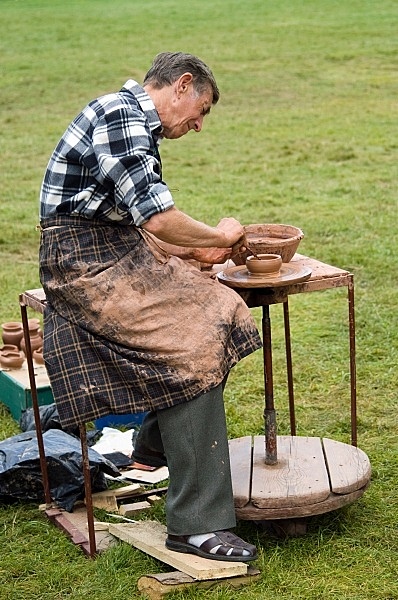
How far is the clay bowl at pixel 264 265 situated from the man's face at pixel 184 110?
20.4 inches

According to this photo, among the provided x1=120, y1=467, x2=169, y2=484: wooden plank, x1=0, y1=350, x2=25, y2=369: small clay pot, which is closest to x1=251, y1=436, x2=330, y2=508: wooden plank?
x1=120, y1=467, x2=169, y2=484: wooden plank

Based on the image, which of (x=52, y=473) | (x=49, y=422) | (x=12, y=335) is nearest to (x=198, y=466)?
(x=52, y=473)

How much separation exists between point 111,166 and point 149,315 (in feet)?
1.71

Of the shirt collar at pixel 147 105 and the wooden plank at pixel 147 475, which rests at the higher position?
the shirt collar at pixel 147 105

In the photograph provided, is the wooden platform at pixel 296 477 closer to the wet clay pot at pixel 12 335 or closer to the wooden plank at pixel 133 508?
the wooden plank at pixel 133 508

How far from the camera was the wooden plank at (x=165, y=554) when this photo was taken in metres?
3.49

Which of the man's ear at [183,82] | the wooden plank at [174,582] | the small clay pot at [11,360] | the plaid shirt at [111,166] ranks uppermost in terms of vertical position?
the man's ear at [183,82]

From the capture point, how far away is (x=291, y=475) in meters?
3.93

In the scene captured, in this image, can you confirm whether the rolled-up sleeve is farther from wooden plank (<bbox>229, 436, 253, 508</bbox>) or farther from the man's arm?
wooden plank (<bbox>229, 436, 253, 508</bbox>)

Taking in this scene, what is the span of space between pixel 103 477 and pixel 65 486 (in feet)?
A: 0.52

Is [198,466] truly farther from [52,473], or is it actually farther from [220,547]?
[52,473]

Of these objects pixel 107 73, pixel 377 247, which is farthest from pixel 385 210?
pixel 107 73

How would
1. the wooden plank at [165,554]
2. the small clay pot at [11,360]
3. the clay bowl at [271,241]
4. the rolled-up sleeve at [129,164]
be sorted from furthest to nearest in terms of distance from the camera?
the small clay pot at [11,360] < the clay bowl at [271,241] < the wooden plank at [165,554] < the rolled-up sleeve at [129,164]

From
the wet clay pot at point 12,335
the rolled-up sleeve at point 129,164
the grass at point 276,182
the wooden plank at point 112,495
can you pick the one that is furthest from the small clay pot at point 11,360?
the rolled-up sleeve at point 129,164
